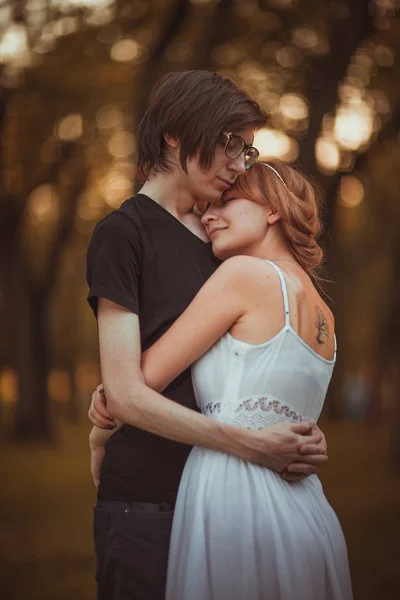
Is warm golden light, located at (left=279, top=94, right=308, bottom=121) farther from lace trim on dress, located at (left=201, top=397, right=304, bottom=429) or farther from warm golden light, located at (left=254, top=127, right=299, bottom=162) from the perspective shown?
lace trim on dress, located at (left=201, top=397, right=304, bottom=429)

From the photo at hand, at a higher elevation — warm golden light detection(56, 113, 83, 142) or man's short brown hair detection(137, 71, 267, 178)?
man's short brown hair detection(137, 71, 267, 178)

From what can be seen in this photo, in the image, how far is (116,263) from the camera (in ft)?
11.8

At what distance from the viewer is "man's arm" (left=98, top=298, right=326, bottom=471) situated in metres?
3.46

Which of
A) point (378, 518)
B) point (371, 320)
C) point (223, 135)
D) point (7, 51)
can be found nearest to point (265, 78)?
point (7, 51)

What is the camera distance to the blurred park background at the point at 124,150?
10.3 metres

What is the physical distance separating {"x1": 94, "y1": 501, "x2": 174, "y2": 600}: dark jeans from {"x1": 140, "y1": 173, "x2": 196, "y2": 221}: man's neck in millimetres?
1181

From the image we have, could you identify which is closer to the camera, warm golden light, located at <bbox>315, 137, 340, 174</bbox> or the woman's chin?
the woman's chin

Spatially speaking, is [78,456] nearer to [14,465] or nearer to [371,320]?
[14,465]

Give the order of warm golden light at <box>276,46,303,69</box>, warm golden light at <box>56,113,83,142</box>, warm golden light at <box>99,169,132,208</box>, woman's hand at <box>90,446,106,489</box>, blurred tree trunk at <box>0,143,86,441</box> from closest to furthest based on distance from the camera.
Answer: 1. woman's hand at <box>90,446,106,489</box>
2. warm golden light at <box>276,46,303,69</box>
3. warm golden light at <box>56,113,83,142</box>
4. warm golden light at <box>99,169,132,208</box>
5. blurred tree trunk at <box>0,143,86,441</box>

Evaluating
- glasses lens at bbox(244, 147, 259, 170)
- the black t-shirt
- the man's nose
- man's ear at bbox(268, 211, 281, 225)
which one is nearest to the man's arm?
the black t-shirt

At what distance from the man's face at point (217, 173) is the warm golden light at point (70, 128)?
47.1ft

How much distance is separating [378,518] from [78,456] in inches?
358

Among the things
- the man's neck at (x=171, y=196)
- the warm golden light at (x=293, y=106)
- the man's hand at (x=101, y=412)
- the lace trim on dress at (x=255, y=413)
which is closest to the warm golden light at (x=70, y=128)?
the warm golden light at (x=293, y=106)

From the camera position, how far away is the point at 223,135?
380 cm
